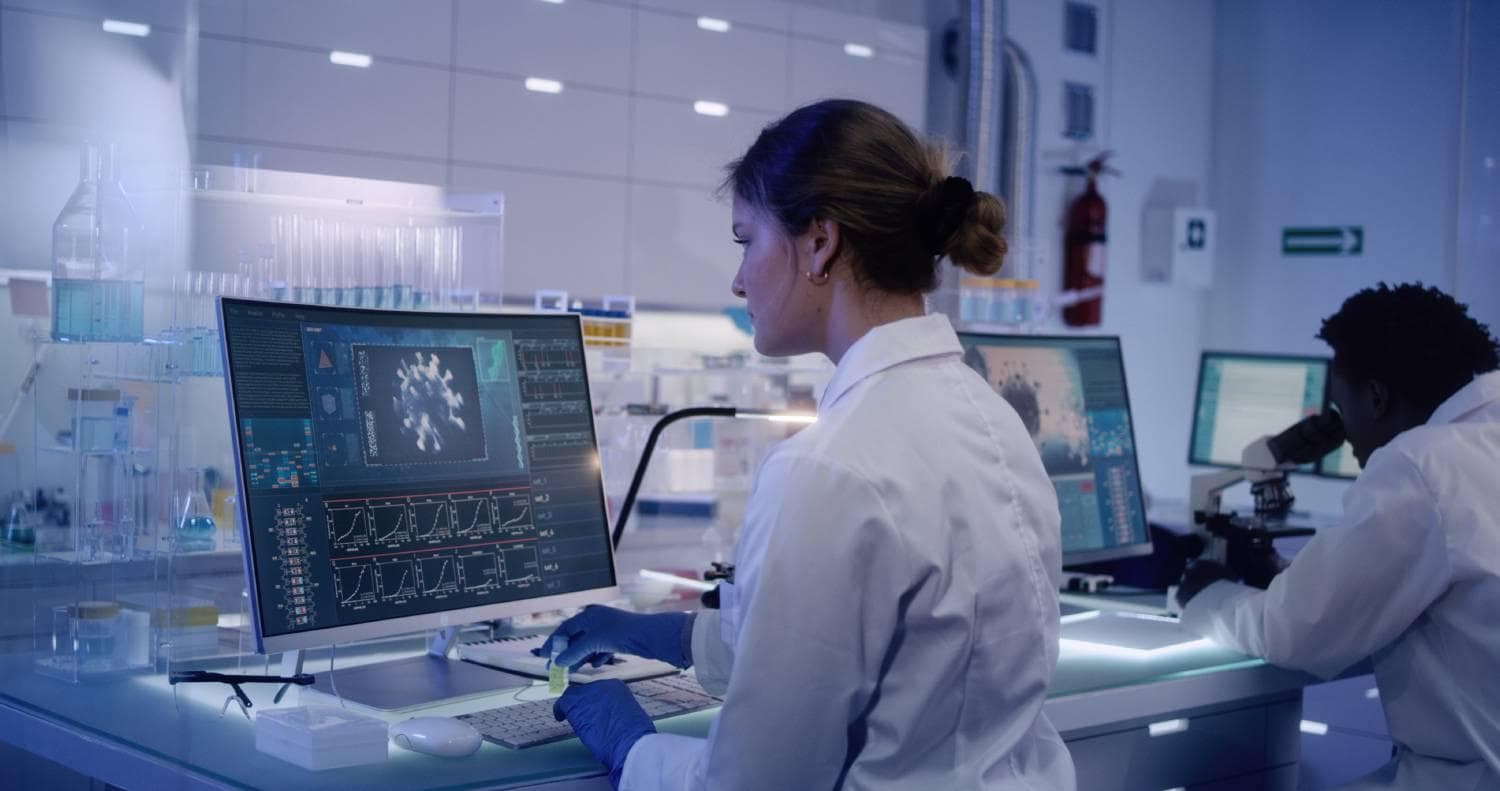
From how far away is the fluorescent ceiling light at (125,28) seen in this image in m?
4.14

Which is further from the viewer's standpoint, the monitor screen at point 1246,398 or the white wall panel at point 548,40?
the white wall panel at point 548,40

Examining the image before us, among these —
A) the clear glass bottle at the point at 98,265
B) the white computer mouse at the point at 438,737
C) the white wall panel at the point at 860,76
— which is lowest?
the white computer mouse at the point at 438,737

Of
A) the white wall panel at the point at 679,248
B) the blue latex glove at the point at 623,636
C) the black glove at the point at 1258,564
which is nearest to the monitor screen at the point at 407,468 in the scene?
the blue latex glove at the point at 623,636

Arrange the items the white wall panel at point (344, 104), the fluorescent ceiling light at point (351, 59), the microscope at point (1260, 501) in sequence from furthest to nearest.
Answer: the fluorescent ceiling light at point (351, 59)
the white wall panel at point (344, 104)
the microscope at point (1260, 501)

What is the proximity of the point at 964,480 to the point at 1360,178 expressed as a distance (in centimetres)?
550

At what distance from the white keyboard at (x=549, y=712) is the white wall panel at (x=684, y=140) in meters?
3.53

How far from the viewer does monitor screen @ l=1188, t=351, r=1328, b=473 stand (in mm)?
3908

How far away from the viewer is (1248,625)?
2.31m

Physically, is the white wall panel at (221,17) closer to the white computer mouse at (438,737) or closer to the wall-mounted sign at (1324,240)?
the white computer mouse at (438,737)

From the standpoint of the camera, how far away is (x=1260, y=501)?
2.90 meters

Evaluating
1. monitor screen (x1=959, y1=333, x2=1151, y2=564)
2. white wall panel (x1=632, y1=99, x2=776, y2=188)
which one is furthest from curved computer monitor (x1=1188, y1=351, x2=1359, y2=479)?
white wall panel (x1=632, y1=99, x2=776, y2=188)

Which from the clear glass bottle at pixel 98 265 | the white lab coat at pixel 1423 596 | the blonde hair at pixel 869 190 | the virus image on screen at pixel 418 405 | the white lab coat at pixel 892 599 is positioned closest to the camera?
the white lab coat at pixel 892 599

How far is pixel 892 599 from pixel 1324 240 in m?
5.61

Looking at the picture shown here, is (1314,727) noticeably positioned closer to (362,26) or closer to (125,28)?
(362,26)
